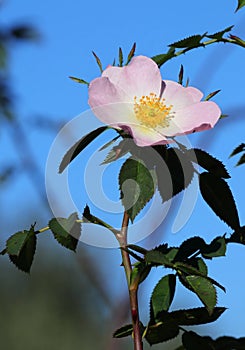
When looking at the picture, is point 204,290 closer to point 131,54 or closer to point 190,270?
point 190,270

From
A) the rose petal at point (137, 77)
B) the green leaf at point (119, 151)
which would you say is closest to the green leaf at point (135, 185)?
the green leaf at point (119, 151)

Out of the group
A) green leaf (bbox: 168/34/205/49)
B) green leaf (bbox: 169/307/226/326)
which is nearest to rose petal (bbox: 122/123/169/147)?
green leaf (bbox: 168/34/205/49)

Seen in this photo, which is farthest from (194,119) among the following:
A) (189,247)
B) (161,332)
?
(161,332)

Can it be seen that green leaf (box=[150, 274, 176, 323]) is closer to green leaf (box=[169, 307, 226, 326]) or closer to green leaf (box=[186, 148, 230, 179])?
green leaf (box=[169, 307, 226, 326])

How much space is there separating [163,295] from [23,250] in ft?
0.55

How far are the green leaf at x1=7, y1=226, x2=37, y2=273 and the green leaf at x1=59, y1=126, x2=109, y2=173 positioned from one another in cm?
10

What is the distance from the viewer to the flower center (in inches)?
36.6

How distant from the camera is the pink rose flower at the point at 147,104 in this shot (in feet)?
2.89

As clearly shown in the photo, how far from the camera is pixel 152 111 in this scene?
937mm

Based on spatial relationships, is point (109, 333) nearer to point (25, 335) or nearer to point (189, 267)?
point (189, 267)

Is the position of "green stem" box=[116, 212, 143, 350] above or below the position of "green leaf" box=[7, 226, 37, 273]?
below

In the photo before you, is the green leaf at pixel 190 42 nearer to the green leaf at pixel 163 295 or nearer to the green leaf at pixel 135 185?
the green leaf at pixel 135 185

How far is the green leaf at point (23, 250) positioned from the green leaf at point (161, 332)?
0.53 feet

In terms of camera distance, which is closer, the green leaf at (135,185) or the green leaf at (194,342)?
the green leaf at (135,185)
